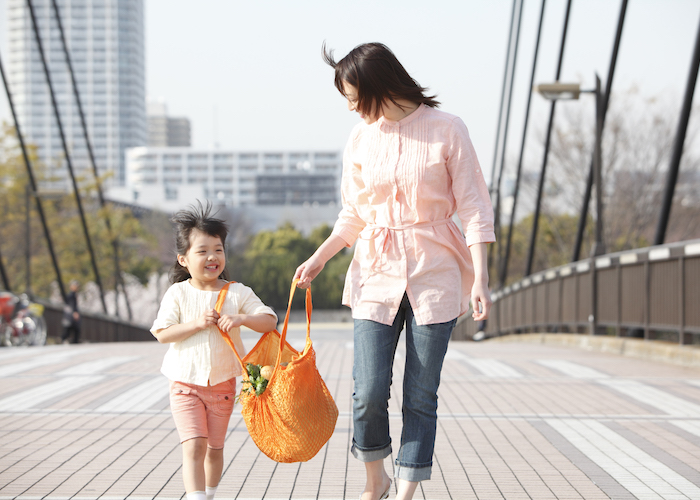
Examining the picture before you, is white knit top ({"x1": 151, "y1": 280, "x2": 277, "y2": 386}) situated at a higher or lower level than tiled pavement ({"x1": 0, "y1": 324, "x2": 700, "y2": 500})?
higher

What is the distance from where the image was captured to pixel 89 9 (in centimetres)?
18925

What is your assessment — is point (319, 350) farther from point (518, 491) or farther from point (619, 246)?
point (619, 246)

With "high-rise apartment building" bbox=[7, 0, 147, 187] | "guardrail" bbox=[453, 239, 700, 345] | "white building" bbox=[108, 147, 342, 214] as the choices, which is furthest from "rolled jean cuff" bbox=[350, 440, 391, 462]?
"high-rise apartment building" bbox=[7, 0, 147, 187]

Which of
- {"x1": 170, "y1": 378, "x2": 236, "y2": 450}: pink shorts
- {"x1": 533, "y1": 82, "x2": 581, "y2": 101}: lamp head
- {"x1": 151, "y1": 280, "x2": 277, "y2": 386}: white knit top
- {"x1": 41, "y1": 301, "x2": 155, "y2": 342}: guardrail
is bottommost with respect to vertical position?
{"x1": 41, "y1": 301, "x2": 155, "y2": 342}: guardrail

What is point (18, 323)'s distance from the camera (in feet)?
53.9

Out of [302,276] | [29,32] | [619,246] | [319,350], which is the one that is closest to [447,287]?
[302,276]

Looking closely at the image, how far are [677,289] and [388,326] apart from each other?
7.82 meters

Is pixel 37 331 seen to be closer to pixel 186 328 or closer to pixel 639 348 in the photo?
pixel 639 348

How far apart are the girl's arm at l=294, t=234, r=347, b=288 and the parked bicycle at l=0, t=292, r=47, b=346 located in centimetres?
1467

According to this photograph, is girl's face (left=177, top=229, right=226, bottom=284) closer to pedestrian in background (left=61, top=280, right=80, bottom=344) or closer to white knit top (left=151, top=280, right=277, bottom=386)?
white knit top (left=151, top=280, right=277, bottom=386)

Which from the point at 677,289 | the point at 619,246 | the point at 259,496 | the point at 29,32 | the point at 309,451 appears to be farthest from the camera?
the point at 29,32

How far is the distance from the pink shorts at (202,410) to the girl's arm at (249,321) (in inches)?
10.2

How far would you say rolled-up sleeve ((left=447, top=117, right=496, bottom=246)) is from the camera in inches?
116

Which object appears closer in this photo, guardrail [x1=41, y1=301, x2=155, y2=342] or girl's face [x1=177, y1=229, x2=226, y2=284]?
girl's face [x1=177, y1=229, x2=226, y2=284]
